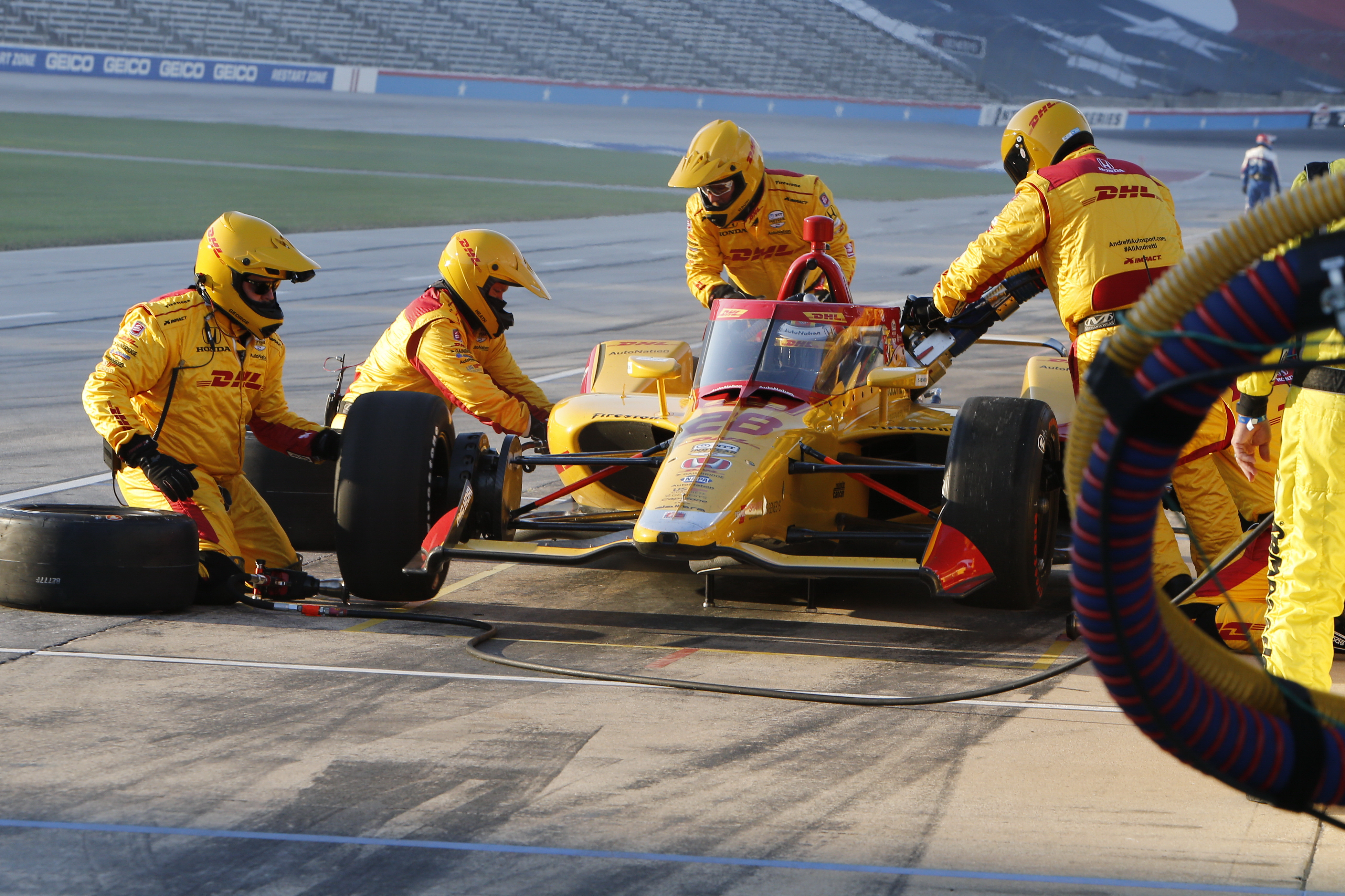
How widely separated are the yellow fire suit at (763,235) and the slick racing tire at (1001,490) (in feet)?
10.8

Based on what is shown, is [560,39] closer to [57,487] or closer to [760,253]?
[760,253]

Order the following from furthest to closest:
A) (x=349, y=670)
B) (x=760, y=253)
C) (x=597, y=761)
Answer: (x=760, y=253), (x=349, y=670), (x=597, y=761)

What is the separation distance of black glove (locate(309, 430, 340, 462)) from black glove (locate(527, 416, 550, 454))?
110 cm

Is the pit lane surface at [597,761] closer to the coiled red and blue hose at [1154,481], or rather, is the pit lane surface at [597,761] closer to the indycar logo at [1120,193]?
the coiled red and blue hose at [1154,481]

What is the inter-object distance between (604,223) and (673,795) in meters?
23.2

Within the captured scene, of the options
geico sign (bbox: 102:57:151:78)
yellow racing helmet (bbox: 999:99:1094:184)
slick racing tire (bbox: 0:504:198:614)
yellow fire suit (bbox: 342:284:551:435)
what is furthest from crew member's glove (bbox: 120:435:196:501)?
geico sign (bbox: 102:57:151:78)

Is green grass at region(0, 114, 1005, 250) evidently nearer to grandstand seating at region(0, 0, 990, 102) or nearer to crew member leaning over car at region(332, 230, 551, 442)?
grandstand seating at region(0, 0, 990, 102)

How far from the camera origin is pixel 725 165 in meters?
8.92

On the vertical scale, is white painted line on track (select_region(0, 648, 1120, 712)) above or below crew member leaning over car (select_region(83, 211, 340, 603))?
below

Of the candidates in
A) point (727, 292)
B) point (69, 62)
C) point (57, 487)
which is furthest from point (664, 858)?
point (69, 62)

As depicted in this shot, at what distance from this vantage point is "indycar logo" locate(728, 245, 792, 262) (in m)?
9.56

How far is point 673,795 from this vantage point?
4.32 meters

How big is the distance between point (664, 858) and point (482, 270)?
4.35 m

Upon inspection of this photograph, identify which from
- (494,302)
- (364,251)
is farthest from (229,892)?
(364,251)
